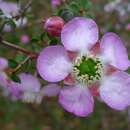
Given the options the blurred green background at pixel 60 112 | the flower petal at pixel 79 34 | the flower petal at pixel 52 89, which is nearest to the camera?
the flower petal at pixel 79 34

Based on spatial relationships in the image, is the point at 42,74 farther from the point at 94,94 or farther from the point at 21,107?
the point at 21,107

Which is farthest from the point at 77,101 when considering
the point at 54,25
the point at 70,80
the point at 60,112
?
the point at 60,112

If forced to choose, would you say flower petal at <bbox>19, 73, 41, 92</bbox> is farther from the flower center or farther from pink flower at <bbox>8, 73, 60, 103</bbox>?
the flower center

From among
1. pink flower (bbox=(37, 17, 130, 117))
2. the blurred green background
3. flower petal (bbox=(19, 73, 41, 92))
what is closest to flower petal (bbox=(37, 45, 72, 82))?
pink flower (bbox=(37, 17, 130, 117))

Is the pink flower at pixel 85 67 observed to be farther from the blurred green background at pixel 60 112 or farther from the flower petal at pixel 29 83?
the blurred green background at pixel 60 112

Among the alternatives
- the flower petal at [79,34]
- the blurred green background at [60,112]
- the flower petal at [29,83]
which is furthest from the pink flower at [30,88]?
the blurred green background at [60,112]

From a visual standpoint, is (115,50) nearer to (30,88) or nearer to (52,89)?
(52,89)

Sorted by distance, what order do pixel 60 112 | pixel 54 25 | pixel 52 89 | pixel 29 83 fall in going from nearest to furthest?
pixel 54 25, pixel 52 89, pixel 29 83, pixel 60 112
